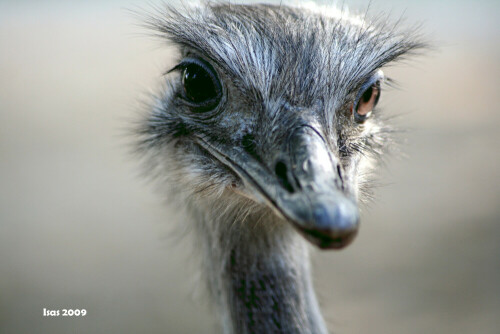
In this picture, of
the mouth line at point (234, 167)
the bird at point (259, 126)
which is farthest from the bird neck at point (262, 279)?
the mouth line at point (234, 167)

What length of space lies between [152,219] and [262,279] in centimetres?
303

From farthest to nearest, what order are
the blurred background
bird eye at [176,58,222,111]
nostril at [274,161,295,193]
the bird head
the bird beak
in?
1. the blurred background
2. bird eye at [176,58,222,111]
3. the bird head
4. nostril at [274,161,295,193]
5. the bird beak

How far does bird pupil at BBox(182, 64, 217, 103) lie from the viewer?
1764mm

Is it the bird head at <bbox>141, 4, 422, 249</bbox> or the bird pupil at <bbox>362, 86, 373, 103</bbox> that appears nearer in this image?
the bird head at <bbox>141, 4, 422, 249</bbox>

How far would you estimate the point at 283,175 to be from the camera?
134 cm

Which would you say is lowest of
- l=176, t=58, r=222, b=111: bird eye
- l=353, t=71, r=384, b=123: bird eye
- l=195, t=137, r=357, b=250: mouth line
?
l=195, t=137, r=357, b=250: mouth line

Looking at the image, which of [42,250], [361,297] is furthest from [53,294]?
[361,297]

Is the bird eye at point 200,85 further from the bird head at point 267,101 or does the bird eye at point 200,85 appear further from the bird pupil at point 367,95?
the bird pupil at point 367,95

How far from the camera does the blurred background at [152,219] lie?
393 centimetres

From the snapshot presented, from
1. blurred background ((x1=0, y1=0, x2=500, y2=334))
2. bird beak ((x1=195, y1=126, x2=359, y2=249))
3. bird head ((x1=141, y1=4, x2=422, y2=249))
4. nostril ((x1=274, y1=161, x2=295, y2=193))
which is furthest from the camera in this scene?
blurred background ((x1=0, y1=0, x2=500, y2=334))

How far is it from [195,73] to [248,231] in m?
0.52

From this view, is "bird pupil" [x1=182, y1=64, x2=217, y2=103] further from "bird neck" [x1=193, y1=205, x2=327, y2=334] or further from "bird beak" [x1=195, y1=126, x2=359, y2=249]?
"bird neck" [x1=193, y1=205, x2=327, y2=334]

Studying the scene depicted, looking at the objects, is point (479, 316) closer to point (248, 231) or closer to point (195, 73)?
point (248, 231)

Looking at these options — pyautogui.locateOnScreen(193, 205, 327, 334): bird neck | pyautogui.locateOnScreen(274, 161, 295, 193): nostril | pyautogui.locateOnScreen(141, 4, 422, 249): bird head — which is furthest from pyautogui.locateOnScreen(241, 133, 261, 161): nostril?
pyautogui.locateOnScreen(193, 205, 327, 334): bird neck
